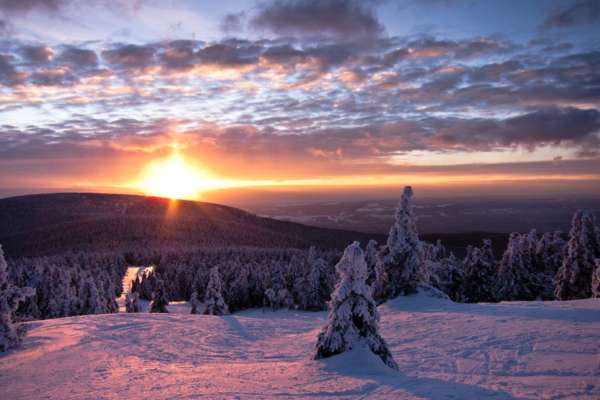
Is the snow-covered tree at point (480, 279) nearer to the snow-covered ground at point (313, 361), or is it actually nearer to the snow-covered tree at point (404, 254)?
the snow-covered tree at point (404, 254)

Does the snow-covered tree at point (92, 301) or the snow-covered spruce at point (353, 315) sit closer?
the snow-covered spruce at point (353, 315)

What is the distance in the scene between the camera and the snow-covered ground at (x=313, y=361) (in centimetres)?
1086

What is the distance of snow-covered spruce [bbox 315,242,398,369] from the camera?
44.0 feet

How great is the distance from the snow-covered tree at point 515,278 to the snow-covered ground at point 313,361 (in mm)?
22760

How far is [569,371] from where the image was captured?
11.4 meters

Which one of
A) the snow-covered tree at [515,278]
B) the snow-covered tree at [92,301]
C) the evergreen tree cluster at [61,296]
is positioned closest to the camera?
the snow-covered tree at [515,278]

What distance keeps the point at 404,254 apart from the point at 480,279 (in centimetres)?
1934

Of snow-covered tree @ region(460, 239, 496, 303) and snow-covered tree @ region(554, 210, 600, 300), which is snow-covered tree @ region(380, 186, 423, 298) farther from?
snow-covered tree @ region(460, 239, 496, 303)

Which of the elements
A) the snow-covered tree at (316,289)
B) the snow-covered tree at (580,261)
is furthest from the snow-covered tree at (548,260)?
the snow-covered tree at (316,289)

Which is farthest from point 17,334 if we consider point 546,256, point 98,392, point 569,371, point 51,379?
point 546,256

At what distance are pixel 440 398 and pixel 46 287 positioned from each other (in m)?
66.9

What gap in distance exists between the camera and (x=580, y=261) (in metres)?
33.1

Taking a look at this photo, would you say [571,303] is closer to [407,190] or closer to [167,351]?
[407,190]

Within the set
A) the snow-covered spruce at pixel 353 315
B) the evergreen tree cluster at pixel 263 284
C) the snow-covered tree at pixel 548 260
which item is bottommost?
the evergreen tree cluster at pixel 263 284
